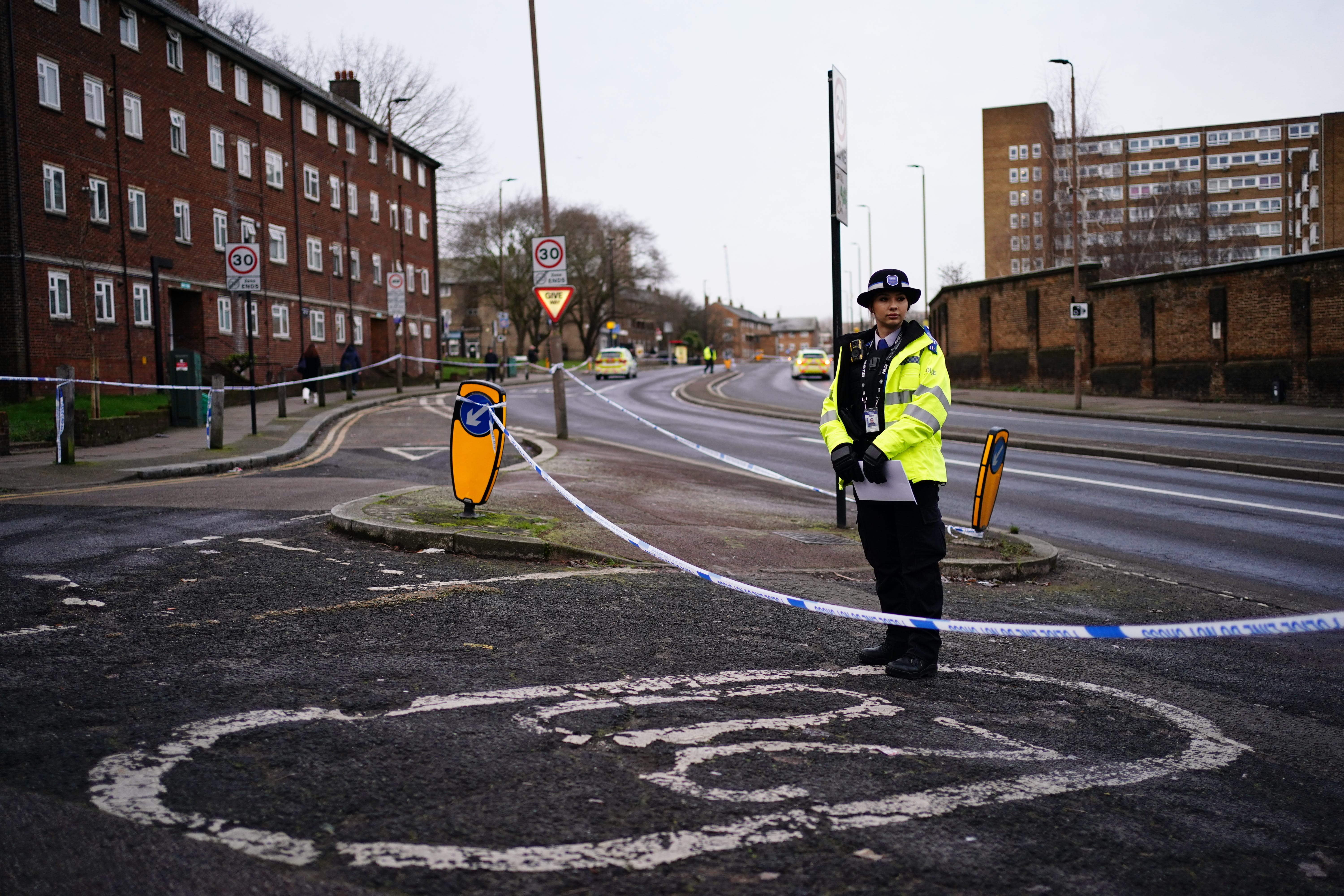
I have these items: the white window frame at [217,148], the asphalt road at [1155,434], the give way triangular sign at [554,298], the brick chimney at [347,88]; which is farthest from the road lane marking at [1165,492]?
the brick chimney at [347,88]

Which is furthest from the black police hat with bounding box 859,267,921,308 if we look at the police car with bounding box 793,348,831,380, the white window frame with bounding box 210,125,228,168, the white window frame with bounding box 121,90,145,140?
the police car with bounding box 793,348,831,380

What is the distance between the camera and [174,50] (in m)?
34.3

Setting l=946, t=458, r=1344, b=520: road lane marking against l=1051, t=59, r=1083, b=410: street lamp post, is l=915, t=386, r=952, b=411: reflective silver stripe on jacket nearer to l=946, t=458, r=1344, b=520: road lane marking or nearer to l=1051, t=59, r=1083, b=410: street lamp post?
l=946, t=458, r=1344, b=520: road lane marking

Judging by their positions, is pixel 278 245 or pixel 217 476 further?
pixel 278 245

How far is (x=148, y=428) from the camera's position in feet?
59.4

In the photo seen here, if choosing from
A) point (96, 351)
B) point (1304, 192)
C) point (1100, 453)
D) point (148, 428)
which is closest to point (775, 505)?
point (1100, 453)

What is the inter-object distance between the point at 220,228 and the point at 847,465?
36427mm

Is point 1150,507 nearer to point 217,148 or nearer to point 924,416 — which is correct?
point 924,416

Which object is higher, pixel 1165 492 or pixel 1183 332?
pixel 1183 332

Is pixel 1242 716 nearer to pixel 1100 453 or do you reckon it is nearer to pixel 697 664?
pixel 697 664

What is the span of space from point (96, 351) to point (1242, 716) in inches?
1213

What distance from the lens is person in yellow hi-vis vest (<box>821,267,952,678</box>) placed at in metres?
5.03

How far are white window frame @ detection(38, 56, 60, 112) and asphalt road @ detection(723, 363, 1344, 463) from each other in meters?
21.8

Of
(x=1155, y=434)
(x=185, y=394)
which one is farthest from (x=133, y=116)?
(x=1155, y=434)
